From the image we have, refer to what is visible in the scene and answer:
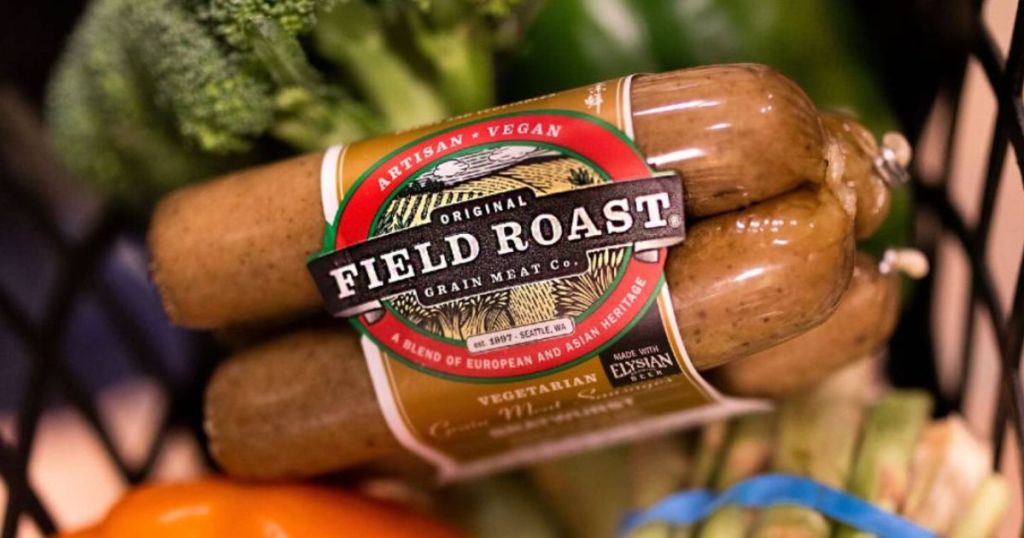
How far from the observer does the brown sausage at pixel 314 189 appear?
0.55 meters

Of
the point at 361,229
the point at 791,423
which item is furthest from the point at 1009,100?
the point at 361,229

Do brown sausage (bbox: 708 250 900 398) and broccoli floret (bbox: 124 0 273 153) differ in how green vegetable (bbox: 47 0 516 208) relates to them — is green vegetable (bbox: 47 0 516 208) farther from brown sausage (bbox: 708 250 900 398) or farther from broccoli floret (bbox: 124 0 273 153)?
brown sausage (bbox: 708 250 900 398)

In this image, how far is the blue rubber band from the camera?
66 centimetres

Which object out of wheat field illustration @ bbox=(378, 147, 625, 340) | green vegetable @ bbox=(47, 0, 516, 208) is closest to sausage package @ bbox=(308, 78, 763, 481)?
wheat field illustration @ bbox=(378, 147, 625, 340)

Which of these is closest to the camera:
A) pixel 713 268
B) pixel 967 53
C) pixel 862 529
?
pixel 713 268

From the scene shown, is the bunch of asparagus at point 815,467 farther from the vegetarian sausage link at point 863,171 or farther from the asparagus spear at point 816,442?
the vegetarian sausage link at point 863,171

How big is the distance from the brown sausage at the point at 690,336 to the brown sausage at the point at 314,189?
0.02 meters

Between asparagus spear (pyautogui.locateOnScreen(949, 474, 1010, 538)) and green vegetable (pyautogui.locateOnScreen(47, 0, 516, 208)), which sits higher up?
green vegetable (pyautogui.locateOnScreen(47, 0, 516, 208))

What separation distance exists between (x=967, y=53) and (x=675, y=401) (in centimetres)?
40

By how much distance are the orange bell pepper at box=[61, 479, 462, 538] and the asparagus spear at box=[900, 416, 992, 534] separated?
0.40 metres

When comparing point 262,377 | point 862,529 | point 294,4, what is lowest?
point 862,529

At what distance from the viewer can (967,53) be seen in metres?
0.78

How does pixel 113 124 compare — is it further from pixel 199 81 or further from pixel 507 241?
pixel 507 241

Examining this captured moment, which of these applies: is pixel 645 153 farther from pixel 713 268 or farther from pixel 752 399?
pixel 752 399
